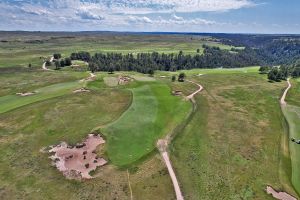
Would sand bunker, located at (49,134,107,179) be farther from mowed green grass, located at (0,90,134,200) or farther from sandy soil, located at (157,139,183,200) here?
sandy soil, located at (157,139,183,200)

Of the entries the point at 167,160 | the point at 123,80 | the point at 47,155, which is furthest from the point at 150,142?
the point at 123,80

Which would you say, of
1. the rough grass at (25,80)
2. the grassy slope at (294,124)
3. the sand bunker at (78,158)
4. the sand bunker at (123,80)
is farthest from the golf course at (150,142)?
the sand bunker at (123,80)

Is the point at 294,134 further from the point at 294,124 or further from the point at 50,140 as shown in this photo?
the point at 50,140

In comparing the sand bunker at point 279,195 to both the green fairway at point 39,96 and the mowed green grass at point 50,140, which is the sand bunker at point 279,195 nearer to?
the mowed green grass at point 50,140

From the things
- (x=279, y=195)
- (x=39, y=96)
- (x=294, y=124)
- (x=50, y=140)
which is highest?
(x=50, y=140)

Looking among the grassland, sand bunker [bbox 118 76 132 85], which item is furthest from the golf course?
sand bunker [bbox 118 76 132 85]

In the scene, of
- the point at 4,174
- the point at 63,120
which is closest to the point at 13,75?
the point at 63,120
